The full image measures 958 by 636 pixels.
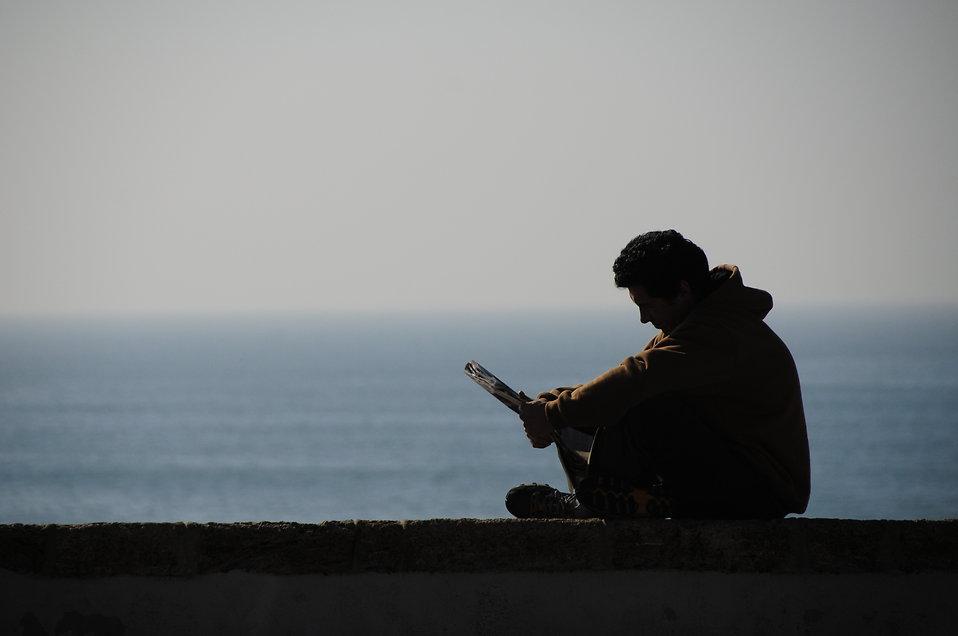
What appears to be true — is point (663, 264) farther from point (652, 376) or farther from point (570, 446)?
point (570, 446)

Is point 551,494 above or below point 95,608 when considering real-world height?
above

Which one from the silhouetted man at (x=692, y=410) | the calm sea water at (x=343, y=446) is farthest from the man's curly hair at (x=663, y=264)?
the calm sea water at (x=343, y=446)

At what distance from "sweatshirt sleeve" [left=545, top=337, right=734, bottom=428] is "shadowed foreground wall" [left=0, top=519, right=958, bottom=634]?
0.37 meters

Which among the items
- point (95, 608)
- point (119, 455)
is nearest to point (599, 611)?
point (95, 608)

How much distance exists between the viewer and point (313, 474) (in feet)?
324

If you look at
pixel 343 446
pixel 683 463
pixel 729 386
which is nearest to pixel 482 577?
pixel 683 463

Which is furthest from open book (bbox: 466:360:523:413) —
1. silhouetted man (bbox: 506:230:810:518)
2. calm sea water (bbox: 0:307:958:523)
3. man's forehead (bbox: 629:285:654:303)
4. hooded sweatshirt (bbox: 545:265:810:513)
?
calm sea water (bbox: 0:307:958:523)

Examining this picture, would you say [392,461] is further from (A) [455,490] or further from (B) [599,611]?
(B) [599,611]

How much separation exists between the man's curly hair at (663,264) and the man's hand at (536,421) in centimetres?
51

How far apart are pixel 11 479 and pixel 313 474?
27.1 metres

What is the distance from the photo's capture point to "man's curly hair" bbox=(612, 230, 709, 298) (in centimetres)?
369

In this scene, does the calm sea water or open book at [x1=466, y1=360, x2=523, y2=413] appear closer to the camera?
open book at [x1=466, y1=360, x2=523, y2=413]

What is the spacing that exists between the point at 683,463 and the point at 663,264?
653mm

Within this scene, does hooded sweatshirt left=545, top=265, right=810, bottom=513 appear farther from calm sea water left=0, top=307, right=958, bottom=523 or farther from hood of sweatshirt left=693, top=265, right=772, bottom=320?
calm sea water left=0, top=307, right=958, bottom=523
